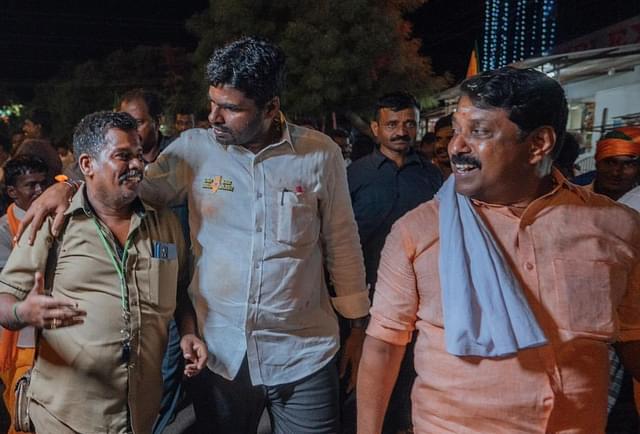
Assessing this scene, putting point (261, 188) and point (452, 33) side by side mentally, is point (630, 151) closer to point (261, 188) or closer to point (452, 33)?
point (261, 188)

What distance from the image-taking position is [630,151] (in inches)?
177

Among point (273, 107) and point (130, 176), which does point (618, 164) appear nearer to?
point (273, 107)

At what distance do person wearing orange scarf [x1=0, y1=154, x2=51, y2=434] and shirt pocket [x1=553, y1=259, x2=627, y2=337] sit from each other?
2328 millimetres

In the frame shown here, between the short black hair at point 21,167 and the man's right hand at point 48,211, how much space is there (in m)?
1.68

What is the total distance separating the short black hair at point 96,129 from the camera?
7.80ft

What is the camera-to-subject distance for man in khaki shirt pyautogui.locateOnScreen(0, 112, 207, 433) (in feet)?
7.47

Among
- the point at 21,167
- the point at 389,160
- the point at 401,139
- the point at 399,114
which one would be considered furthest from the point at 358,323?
the point at 21,167

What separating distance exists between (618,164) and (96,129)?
3.77m

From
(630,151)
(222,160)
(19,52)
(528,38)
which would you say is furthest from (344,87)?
(19,52)

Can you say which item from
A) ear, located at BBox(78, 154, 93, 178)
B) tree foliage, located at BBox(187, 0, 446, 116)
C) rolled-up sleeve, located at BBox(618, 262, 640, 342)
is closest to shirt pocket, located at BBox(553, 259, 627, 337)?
rolled-up sleeve, located at BBox(618, 262, 640, 342)

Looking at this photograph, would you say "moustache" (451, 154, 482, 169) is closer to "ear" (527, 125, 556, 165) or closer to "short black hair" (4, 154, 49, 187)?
"ear" (527, 125, 556, 165)

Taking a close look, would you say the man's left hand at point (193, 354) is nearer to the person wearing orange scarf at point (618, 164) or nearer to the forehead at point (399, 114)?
the forehead at point (399, 114)

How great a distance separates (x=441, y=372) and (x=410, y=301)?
23 centimetres

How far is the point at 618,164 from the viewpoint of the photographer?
4520mm
